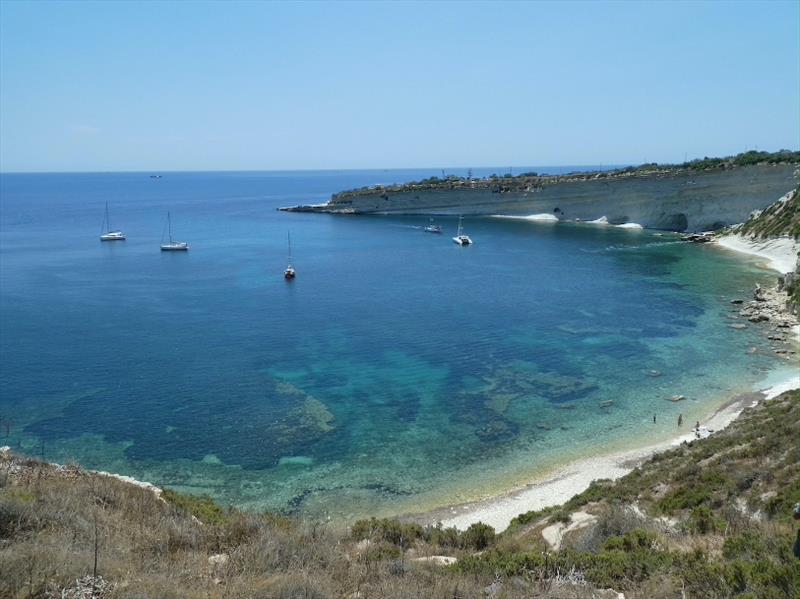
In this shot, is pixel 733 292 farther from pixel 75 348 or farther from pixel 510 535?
pixel 75 348

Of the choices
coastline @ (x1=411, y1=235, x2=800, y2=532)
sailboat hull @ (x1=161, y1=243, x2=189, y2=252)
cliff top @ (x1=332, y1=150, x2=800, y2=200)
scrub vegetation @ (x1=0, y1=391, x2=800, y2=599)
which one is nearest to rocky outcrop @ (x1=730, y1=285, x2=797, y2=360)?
coastline @ (x1=411, y1=235, x2=800, y2=532)

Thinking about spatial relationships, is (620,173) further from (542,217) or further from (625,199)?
(542,217)

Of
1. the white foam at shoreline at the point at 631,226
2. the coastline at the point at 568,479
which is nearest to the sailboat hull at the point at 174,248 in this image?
the coastline at the point at 568,479

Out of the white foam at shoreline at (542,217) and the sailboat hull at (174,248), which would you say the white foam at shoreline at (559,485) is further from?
the white foam at shoreline at (542,217)

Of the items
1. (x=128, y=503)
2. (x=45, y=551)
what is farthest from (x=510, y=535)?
(x=45, y=551)

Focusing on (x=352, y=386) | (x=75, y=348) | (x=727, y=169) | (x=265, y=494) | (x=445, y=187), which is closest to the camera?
(x=265, y=494)

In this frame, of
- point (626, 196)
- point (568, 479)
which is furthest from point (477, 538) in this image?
point (626, 196)

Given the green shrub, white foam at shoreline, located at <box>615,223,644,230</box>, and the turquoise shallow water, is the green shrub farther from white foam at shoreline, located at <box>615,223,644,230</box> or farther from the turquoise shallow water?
white foam at shoreline, located at <box>615,223,644,230</box>
